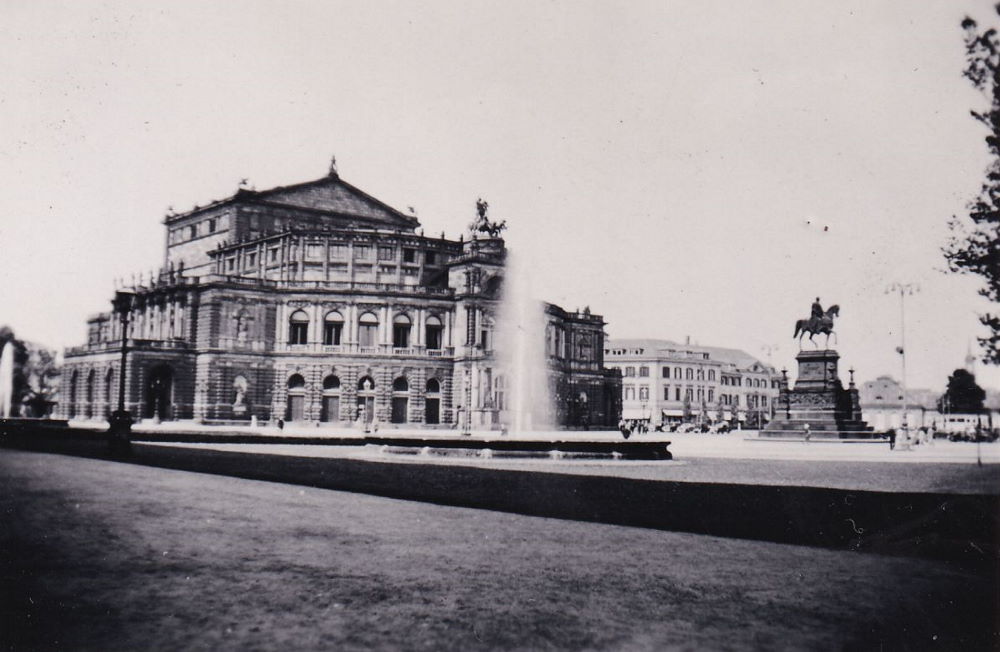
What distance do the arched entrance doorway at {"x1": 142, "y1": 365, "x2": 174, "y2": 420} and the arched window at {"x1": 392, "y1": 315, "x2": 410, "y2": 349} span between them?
17.6 meters

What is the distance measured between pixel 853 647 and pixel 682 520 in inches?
269

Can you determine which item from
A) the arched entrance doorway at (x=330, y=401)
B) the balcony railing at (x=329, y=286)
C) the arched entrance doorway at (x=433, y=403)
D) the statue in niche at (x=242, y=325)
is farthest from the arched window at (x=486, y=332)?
the statue in niche at (x=242, y=325)

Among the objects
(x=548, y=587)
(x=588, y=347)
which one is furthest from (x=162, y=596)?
(x=588, y=347)

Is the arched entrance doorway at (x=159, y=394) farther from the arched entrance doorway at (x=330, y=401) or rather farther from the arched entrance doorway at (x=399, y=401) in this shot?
the arched entrance doorway at (x=399, y=401)

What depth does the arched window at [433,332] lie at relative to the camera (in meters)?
72.5

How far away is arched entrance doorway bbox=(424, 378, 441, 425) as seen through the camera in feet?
232

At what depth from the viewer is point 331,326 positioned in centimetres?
7050

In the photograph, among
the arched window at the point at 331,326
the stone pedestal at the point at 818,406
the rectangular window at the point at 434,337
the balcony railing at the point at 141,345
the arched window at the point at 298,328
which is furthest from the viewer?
the rectangular window at the point at 434,337

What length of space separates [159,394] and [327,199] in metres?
23.7

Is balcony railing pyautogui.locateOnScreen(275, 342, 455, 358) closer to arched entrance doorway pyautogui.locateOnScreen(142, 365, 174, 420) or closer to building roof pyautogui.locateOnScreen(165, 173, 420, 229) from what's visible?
arched entrance doorway pyautogui.locateOnScreen(142, 365, 174, 420)

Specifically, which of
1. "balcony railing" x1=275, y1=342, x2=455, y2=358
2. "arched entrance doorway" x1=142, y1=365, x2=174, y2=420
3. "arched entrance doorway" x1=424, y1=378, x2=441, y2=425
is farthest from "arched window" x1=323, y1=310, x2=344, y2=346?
"arched entrance doorway" x1=142, y1=365, x2=174, y2=420

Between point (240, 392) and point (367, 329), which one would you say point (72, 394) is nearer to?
point (240, 392)

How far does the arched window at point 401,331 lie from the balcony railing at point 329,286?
2260mm

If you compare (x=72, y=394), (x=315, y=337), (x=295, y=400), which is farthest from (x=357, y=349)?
(x=72, y=394)
